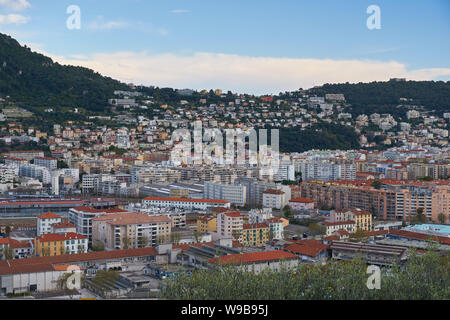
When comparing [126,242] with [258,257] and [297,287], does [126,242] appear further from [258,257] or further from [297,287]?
[297,287]

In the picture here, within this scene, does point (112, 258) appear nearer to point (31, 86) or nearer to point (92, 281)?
point (92, 281)

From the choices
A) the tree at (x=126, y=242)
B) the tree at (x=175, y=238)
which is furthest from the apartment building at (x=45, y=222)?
the tree at (x=175, y=238)

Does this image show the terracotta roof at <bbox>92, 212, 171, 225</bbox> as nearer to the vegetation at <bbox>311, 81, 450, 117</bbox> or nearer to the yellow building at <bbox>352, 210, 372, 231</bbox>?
the yellow building at <bbox>352, 210, 372, 231</bbox>

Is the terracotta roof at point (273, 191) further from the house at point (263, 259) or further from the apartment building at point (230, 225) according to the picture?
the house at point (263, 259)

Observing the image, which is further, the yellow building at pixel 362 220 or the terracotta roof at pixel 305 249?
the yellow building at pixel 362 220
